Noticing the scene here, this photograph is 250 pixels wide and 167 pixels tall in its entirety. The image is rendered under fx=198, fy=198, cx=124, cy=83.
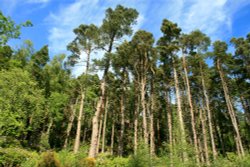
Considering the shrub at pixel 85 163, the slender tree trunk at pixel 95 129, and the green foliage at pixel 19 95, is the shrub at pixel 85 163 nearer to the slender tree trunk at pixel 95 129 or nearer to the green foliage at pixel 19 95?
the slender tree trunk at pixel 95 129

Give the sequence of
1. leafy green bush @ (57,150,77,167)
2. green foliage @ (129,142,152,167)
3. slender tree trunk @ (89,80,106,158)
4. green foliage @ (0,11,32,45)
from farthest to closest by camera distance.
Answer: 1. slender tree trunk @ (89,80,106,158)
2. leafy green bush @ (57,150,77,167)
3. green foliage @ (129,142,152,167)
4. green foliage @ (0,11,32,45)

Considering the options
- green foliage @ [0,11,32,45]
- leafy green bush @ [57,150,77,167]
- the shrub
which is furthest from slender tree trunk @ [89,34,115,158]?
green foliage @ [0,11,32,45]

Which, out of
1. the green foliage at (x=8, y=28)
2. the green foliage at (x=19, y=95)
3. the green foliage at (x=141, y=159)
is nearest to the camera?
the green foliage at (x=8, y=28)

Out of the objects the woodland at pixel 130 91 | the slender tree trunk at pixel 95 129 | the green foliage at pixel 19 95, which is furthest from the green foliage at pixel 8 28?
the green foliage at pixel 19 95

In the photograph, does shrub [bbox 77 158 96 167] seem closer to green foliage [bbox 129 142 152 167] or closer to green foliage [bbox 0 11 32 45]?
green foliage [bbox 129 142 152 167]

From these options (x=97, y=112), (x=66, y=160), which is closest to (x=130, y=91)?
(x=97, y=112)

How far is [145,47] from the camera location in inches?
702

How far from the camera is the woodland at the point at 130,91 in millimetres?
9641

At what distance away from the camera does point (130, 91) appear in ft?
83.1

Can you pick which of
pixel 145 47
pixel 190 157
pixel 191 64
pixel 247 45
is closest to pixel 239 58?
pixel 247 45

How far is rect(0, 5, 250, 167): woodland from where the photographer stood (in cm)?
964

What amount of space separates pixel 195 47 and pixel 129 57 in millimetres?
6275

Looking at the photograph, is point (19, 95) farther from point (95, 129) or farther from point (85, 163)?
point (85, 163)

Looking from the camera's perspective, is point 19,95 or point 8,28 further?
point 19,95
